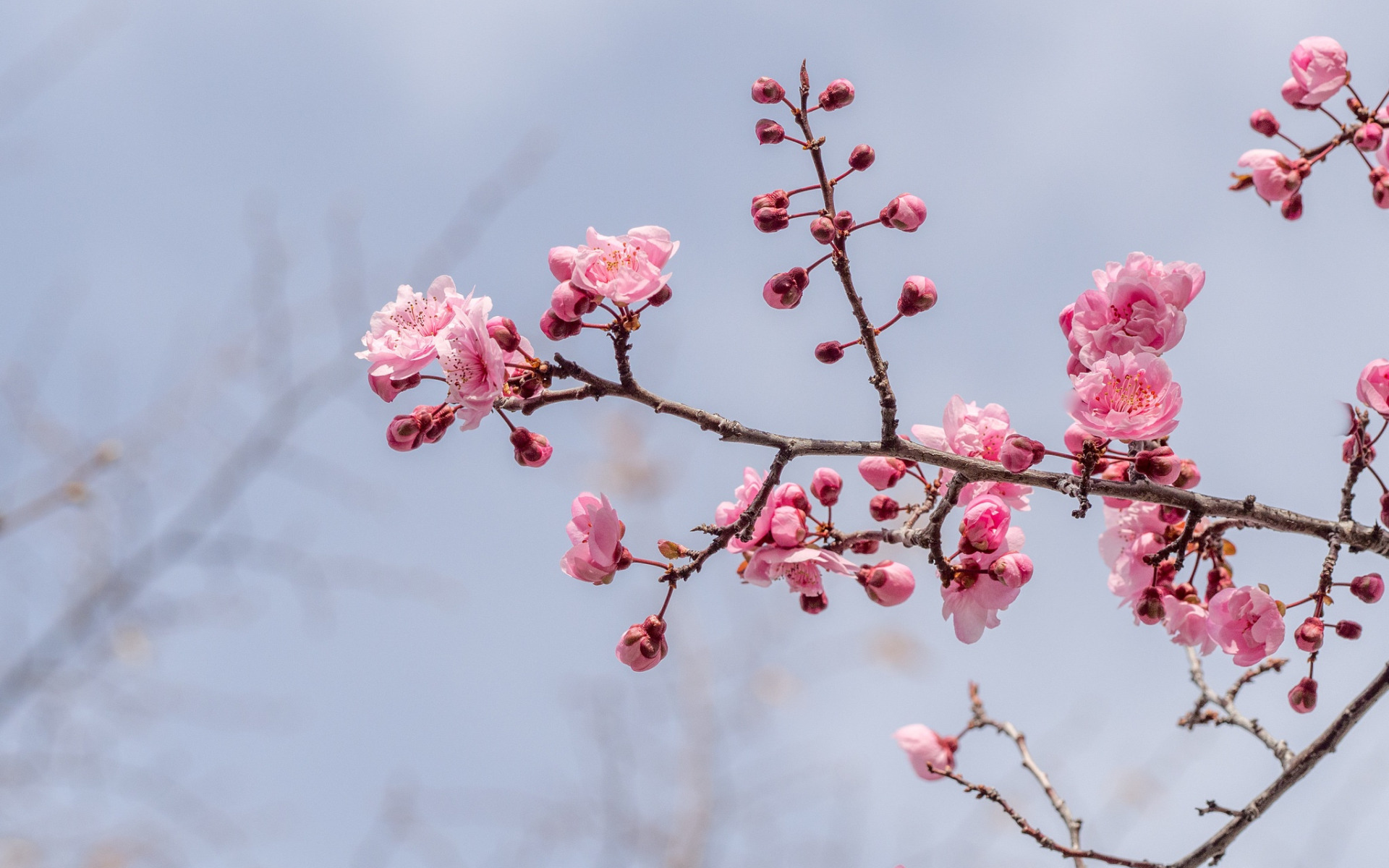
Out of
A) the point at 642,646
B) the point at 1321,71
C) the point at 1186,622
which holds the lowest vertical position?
the point at 642,646

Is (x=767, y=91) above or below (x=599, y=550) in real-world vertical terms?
above

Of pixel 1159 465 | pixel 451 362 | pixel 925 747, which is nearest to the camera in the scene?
pixel 451 362

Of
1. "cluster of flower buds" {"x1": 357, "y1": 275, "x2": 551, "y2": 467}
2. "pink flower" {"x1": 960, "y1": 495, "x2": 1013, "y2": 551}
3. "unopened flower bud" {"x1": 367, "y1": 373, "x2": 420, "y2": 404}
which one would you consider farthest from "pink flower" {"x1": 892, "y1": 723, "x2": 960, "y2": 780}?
"unopened flower bud" {"x1": 367, "y1": 373, "x2": 420, "y2": 404}

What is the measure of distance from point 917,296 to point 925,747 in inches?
57.9

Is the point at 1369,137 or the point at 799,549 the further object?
the point at 1369,137

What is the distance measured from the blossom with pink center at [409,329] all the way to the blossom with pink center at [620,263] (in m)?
0.18

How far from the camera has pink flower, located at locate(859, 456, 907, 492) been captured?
2.21m

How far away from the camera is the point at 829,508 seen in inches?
84.2

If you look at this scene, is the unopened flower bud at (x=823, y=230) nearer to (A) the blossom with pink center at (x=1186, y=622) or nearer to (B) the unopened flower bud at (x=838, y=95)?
(B) the unopened flower bud at (x=838, y=95)

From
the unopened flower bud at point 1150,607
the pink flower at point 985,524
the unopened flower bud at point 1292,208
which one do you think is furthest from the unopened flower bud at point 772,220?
the unopened flower bud at point 1292,208

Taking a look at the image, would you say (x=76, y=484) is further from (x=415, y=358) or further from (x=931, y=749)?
(x=931, y=749)

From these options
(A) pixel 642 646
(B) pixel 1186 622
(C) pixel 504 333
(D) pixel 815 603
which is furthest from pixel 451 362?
(B) pixel 1186 622

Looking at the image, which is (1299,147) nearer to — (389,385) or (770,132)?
(770,132)

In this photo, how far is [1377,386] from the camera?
6.43ft
